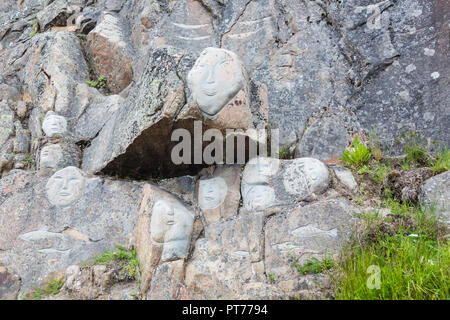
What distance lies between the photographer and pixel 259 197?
15.0 feet

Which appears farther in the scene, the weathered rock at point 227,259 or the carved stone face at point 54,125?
the carved stone face at point 54,125

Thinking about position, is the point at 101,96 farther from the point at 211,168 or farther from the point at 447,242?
the point at 447,242

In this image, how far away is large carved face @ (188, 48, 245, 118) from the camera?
4445mm

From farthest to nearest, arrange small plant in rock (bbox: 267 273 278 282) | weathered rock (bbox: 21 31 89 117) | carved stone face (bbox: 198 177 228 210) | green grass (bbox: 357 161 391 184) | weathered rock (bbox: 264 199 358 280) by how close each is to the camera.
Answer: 1. weathered rock (bbox: 21 31 89 117)
2. carved stone face (bbox: 198 177 228 210)
3. green grass (bbox: 357 161 391 184)
4. weathered rock (bbox: 264 199 358 280)
5. small plant in rock (bbox: 267 273 278 282)

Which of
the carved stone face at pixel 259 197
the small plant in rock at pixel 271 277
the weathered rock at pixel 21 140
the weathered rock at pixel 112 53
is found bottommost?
the small plant in rock at pixel 271 277

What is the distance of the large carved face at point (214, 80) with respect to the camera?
4.45m

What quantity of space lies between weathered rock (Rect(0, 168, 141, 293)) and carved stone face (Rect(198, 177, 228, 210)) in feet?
2.52

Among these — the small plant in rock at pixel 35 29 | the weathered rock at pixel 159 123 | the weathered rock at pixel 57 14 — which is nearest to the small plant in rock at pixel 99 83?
→ the weathered rock at pixel 159 123

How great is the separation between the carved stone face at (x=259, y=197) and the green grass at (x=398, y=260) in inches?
40.0

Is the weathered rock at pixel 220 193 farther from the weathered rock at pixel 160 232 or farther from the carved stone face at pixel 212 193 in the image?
the weathered rock at pixel 160 232

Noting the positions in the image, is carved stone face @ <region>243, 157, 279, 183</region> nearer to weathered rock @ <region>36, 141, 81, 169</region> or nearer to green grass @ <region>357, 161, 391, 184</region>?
green grass @ <region>357, 161, 391, 184</region>

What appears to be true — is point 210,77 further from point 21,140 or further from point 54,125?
point 21,140

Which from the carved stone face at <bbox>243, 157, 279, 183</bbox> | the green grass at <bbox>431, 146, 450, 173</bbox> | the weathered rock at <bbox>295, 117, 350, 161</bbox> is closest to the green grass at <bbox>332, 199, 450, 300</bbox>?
the green grass at <bbox>431, 146, 450, 173</bbox>

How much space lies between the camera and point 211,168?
5031 millimetres
